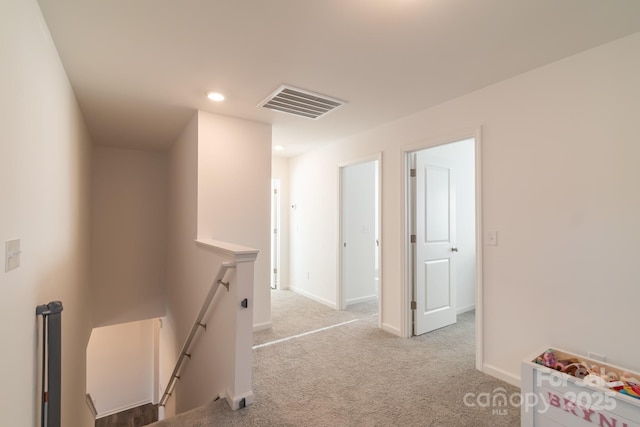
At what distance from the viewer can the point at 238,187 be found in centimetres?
338

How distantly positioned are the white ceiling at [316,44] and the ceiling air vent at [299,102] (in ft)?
0.27

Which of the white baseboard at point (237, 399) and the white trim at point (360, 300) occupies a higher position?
the white baseboard at point (237, 399)

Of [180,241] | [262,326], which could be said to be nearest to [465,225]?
[262,326]

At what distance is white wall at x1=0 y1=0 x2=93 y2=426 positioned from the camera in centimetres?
119

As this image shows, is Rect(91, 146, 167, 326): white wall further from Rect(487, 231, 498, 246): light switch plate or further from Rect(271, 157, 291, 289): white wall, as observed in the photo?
Rect(487, 231, 498, 246): light switch plate

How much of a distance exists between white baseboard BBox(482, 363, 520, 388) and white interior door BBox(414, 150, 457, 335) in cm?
85

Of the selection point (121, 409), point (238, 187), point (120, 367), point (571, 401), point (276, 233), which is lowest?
point (121, 409)

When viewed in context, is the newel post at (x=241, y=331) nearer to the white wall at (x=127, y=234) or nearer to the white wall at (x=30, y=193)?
the white wall at (x=30, y=193)

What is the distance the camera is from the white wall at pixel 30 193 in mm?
1190

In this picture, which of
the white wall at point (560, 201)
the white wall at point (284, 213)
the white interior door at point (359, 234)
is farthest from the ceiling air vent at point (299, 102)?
the white wall at point (284, 213)

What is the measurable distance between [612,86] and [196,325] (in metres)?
3.68

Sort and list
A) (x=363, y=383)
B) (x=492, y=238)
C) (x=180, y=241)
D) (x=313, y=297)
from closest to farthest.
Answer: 1. (x=363, y=383)
2. (x=492, y=238)
3. (x=180, y=241)
4. (x=313, y=297)

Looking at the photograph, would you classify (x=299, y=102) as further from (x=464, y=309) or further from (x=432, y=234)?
(x=464, y=309)

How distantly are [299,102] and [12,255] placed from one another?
90.3 inches
